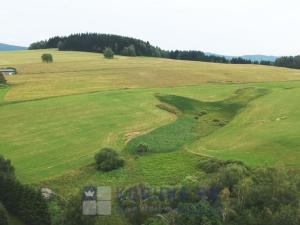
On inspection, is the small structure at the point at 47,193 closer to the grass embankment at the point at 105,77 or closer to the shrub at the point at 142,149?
the shrub at the point at 142,149

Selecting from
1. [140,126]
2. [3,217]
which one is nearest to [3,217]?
[3,217]

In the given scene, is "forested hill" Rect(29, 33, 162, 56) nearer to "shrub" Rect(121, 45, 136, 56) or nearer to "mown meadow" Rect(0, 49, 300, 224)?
"shrub" Rect(121, 45, 136, 56)

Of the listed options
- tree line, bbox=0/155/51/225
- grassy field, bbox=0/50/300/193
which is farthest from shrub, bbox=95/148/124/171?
tree line, bbox=0/155/51/225

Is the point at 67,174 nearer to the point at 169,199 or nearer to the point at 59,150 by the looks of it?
the point at 59,150

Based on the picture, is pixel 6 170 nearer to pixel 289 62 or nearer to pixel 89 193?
pixel 89 193

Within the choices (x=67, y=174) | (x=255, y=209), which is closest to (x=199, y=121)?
(x=67, y=174)
